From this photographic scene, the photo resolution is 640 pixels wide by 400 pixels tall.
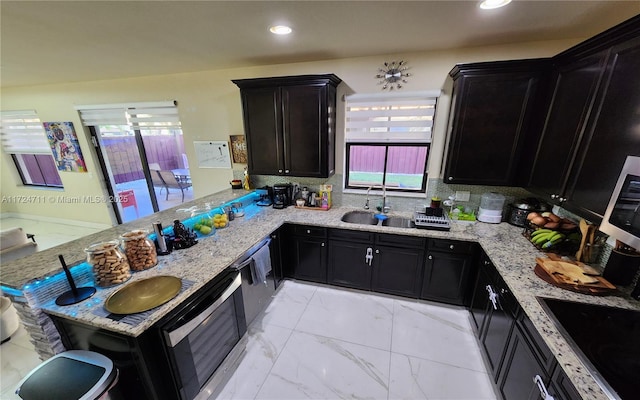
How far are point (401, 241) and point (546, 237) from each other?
1.12 m

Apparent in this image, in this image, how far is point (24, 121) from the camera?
4.29 metres

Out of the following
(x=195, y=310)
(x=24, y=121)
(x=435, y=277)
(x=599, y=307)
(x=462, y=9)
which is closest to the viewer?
(x=599, y=307)

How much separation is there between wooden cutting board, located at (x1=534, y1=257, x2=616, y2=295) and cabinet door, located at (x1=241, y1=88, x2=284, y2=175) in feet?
8.18

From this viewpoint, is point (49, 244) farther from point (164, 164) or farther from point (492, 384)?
point (492, 384)

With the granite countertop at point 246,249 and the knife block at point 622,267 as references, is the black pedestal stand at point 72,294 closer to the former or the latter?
the granite countertop at point 246,249

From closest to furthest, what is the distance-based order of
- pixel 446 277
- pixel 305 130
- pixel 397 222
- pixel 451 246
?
pixel 451 246
pixel 446 277
pixel 305 130
pixel 397 222

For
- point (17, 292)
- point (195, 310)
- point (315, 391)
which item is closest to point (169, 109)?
point (17, 292)

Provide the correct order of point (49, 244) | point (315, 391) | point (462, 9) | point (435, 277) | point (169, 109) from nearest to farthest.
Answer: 1. point (462, 9)
2. point (315, 391)
3. point (435, 277)
4. point (169, 109)
5. point (49, 244)

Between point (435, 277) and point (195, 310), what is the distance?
2.19m

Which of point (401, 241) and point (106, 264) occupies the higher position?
point (106, 264)

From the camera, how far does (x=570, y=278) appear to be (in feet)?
4.62

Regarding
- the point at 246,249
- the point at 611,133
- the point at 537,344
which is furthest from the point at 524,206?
the point at 246,249

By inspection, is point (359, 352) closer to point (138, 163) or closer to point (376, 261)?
point (376, 261)

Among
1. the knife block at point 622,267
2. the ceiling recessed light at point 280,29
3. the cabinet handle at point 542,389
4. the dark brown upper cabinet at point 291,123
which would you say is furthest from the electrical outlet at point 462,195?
the ceiling recessed light at point 280,29
